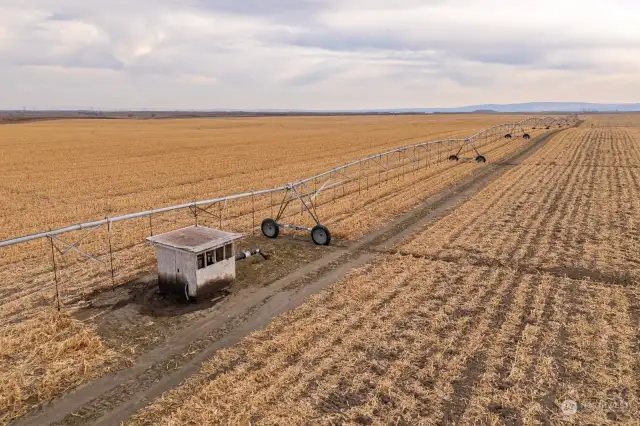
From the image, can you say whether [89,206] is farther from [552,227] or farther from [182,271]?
[552,227]

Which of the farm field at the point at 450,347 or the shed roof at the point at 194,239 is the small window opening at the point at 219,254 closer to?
the shed roof at the point at 194,239

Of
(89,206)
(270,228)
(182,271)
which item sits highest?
(182,271)

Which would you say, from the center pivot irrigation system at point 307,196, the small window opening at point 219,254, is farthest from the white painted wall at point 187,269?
the center pivot irrigation system at point 307,196

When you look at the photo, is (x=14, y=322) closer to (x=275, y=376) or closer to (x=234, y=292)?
(x=234, y=292)

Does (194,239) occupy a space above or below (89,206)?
above

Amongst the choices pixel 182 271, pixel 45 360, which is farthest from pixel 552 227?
pixel 45 360

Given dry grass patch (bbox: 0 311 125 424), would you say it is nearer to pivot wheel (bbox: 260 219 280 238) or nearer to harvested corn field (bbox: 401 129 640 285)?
pivot wheel (bbox: 260 219 280 238)
